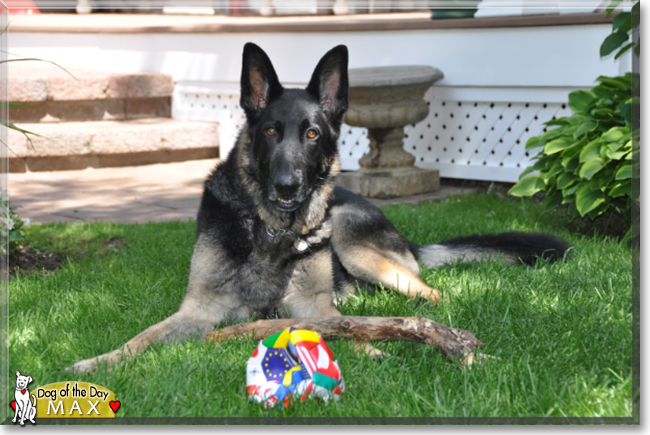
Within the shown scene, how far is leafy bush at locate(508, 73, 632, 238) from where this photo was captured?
4.66 m

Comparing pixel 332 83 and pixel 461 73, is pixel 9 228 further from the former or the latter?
pixel 461 73

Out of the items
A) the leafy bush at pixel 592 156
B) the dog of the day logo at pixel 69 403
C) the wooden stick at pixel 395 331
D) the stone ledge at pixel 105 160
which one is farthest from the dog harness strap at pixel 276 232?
the stone ledge at pixel 105 160

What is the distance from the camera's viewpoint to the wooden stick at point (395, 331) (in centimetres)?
275

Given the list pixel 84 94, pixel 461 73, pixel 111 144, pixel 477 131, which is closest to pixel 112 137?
pixel 111 144

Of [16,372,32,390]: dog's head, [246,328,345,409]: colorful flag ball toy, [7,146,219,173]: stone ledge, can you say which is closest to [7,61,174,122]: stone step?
[7,146,219,173]: stone ledge

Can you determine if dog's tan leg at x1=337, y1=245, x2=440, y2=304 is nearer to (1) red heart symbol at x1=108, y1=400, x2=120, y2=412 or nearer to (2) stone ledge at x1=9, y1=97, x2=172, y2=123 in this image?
(1) red heart symbol at x1=108, y1=400, x2=120, y2=412

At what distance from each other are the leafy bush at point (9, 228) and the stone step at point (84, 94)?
4.02m

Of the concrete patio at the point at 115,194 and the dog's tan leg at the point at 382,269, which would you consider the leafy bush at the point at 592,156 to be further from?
the dog's tan leg at the point at 382,269

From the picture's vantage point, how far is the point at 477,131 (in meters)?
7.39

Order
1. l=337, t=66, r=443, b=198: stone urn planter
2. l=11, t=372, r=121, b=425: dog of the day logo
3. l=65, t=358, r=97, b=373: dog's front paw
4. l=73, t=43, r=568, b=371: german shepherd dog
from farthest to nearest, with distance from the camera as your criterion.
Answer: l=337, t=66, r=443, b=198: stone urn planter → l=73, t=43, r=568, b=371: german shepherd dog → l=65, t=358, r=97, b=373: dog's front paw → l=11, t=372, r=121, b=425: dog of the day logo

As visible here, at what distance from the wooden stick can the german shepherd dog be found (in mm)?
350

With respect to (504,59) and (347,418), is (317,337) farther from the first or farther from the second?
(504,59)

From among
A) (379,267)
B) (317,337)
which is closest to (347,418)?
(317,337)

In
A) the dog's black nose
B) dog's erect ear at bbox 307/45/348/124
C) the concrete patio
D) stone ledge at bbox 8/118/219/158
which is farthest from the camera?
stone ledge at bbox 8/118/219/158
